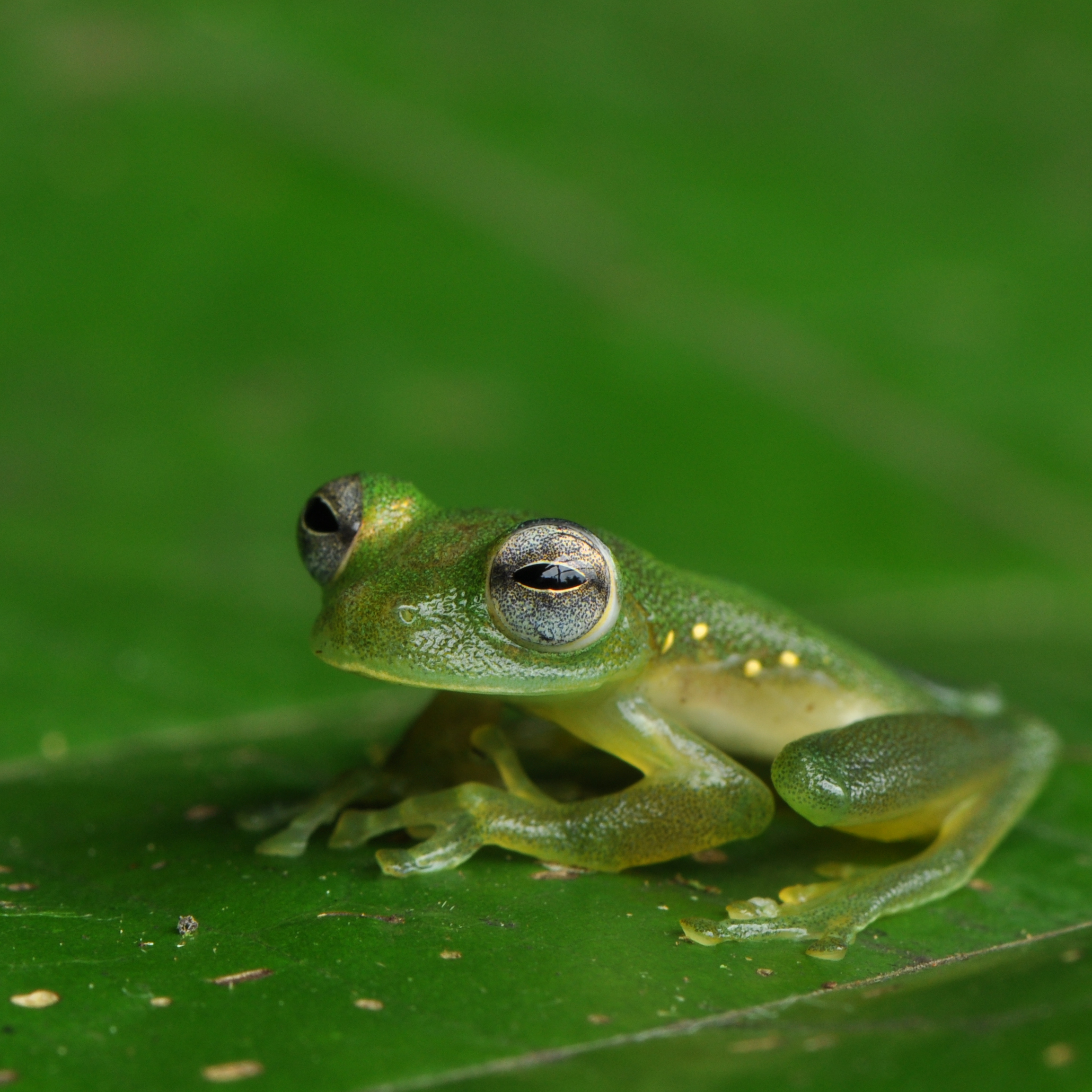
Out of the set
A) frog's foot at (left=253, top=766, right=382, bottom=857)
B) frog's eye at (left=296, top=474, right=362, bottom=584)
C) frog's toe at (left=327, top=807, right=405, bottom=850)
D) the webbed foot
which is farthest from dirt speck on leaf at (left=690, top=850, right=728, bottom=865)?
frog's eye at (left=296, top=474, right=362, bottom=584)

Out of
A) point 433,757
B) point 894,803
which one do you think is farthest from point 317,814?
point 894,803

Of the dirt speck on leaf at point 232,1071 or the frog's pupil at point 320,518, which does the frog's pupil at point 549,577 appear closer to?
the frog's pupil at point 320,518

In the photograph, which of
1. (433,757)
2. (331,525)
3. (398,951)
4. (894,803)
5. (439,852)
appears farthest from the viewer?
(433,757)

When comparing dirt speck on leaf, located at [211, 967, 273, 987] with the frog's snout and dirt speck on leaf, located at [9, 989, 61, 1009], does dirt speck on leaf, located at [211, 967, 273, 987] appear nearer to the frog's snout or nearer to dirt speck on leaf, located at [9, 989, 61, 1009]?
dirt speck on leaf, located at [9, 989, 61, 1009]

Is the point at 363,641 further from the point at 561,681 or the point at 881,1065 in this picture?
the point at 881,1065

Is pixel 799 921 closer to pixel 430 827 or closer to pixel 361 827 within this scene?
pixel 430 827

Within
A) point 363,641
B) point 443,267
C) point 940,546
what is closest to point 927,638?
point 940,546
